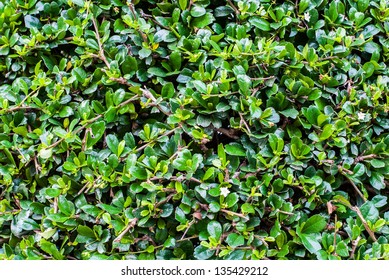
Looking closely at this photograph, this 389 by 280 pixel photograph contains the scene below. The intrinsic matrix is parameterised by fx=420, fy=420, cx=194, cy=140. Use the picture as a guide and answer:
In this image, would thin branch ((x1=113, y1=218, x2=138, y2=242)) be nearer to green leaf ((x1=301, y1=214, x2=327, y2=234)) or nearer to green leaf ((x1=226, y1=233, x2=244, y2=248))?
green leaf ((x1=226, y1=233, x2=244, y2=248))

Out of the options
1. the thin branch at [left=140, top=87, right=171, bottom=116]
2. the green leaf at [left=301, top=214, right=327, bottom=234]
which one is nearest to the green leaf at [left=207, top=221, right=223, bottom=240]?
the green leaf at [left=301, top=214, right=327, bottom=234]

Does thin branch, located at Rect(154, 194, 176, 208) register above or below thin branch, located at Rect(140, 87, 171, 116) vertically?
below

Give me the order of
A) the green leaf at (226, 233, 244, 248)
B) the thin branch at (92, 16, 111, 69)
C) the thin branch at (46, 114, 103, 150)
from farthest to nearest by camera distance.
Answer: the thin branch at (92, 16, 111, 69), the thin branch at (46, 114, 103, 150), the green leaf at (226, 233, 244, 248)

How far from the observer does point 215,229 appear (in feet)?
4.38

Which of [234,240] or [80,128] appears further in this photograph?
[80,128]

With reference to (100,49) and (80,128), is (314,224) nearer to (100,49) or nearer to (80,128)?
(80,128)

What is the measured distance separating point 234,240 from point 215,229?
7 cm

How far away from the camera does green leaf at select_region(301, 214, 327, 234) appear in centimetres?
137

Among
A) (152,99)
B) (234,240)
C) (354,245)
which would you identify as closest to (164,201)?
(234,240)

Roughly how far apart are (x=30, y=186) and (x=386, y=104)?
1.33 metres

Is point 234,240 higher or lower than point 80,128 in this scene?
lower

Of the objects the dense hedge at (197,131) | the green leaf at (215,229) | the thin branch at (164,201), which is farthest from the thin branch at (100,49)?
the green leaf at (215,229)

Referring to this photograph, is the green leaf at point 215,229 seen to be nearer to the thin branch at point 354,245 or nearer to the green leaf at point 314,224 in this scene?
the green leaf at point 314,224
